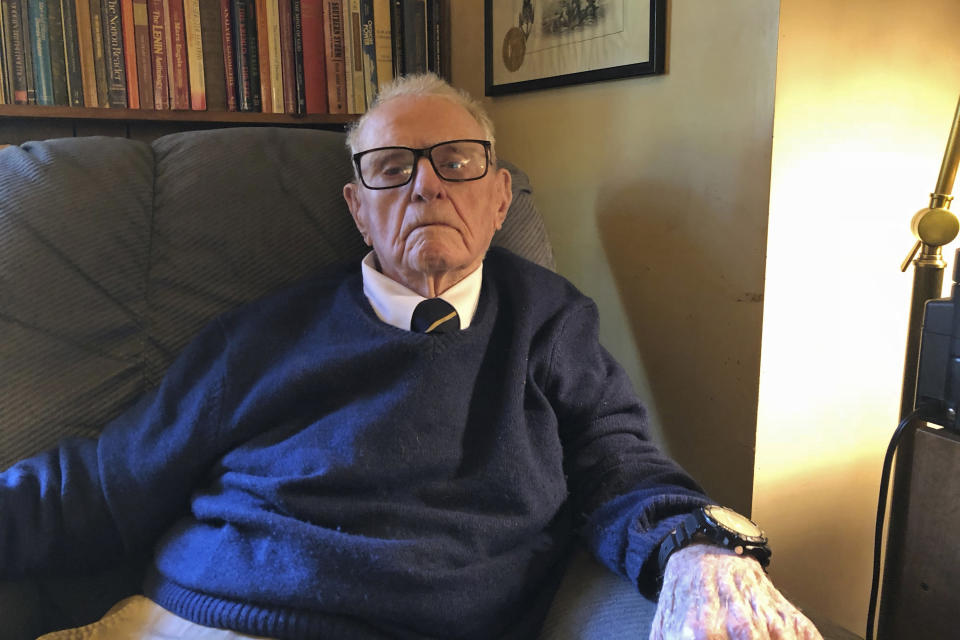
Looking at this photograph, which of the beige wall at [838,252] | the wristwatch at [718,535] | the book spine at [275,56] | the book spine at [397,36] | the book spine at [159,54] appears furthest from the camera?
the book spine at [397,36]

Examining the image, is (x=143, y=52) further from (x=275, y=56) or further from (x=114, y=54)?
(x=275, y=56)

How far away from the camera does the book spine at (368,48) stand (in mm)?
1604

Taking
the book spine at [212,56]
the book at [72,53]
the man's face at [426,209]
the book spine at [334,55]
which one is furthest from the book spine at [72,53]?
the man's face at [426,209]

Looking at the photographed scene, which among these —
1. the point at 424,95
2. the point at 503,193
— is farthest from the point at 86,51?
the point at 503,193

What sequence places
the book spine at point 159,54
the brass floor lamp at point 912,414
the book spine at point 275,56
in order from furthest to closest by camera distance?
the book spine at point 275,56 → the book spine at point 159,54 → the brass floor lamp at point 912,414

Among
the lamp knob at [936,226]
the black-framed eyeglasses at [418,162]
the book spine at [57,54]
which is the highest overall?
the book spine at [57,54]

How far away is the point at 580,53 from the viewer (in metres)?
1.33

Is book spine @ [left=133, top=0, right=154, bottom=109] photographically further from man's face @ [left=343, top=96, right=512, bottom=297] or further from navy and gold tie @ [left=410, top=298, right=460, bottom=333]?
navy and gold tie @ [left=410, top=298, right=460, bottom=333]

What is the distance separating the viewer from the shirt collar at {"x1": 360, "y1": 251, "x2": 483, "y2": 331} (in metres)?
0.99

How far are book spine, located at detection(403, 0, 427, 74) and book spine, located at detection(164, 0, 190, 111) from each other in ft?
1.59

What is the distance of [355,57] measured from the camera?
1613mm

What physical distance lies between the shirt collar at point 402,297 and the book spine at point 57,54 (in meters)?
0.81

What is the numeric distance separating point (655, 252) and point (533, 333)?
0.36 m

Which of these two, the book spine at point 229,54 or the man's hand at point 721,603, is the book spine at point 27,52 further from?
the man's hand at point 721,603
